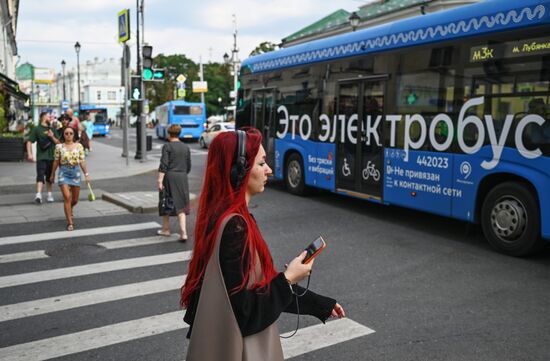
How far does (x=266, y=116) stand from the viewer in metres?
13.4

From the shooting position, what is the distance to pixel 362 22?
27.8 metres

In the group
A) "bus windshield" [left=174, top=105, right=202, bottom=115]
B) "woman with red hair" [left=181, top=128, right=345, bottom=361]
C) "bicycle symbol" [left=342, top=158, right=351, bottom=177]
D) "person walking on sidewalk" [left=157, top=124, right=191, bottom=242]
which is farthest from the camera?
"bus windshield" [left=174, top=105, right=202, bottom=115]

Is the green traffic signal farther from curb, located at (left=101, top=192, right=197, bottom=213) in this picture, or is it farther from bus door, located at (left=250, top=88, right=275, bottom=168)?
curb, located at (left=101, top=192, right=197, bottom=213)

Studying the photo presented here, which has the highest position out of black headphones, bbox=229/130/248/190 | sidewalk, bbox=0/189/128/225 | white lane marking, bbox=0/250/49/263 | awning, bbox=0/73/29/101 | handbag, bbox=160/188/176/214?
awning, bbox=0/73/29/101

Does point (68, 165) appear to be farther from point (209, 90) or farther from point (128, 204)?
point (209, 90)

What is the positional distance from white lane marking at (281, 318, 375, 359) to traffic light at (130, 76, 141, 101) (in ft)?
51.7

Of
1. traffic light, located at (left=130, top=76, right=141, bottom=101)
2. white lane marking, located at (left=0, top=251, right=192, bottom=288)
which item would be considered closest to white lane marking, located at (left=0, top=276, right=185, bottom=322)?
white lane marking, located at (left=0, top=251, right=192, bottom=288)

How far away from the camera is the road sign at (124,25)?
1875 centimetres

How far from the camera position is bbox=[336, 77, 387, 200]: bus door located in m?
9.64

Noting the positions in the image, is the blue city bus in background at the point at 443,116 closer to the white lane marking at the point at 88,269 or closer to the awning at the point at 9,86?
the white lane marking at the point at 88,269

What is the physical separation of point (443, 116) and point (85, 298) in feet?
18.5

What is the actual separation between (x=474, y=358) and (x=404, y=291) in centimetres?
169

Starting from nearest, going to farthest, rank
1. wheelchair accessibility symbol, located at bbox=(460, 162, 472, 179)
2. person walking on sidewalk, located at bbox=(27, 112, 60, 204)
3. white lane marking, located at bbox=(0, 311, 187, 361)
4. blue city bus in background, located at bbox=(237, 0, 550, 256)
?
1. white lane marking, located at bbox=(0, 311, 187, 361)
2. blue city bus in background, located at bbox=(237, 0, 550, 256)
3. wheelchair accessibility symbol, located at bbox=(460, 162, 472, 179)
4. person walking on sidewalk, located at bbox=(27, 112, 60, 204)

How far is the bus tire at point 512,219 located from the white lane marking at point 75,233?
5.32m
